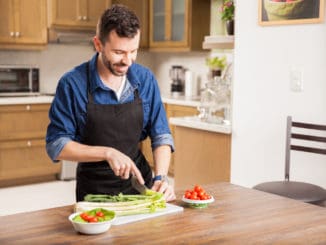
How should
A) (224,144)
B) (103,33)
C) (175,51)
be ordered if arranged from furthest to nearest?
(175,51) → (224,144) → (103,33)

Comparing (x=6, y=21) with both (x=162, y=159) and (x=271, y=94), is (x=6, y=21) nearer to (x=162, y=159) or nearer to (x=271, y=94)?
(x=271, y=94)

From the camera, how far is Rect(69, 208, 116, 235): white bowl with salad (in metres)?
1.59

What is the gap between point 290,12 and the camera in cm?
310

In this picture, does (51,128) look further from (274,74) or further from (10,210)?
(10,210)

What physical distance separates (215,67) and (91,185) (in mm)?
3441

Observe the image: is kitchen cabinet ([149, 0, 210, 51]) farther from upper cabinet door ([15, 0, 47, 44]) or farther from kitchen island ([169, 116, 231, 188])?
kitchen island ([169, 116, 231, 188])

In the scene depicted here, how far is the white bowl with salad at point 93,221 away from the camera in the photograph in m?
1.59

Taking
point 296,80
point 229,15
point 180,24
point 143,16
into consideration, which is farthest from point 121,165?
point 143,16

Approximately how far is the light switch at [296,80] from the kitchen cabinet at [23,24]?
3.05 m

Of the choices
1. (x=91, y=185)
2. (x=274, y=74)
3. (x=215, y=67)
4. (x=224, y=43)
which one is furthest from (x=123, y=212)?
(x=215, y=67)

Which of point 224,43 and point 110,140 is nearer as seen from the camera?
point 110,140

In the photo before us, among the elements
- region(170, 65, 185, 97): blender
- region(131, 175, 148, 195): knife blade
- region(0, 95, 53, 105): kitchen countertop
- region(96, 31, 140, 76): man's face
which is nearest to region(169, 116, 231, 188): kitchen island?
region(131, 175, 148, 195): knife blade

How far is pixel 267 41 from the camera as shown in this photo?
3275 mm

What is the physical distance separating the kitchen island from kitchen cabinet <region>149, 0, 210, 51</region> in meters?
1.96
